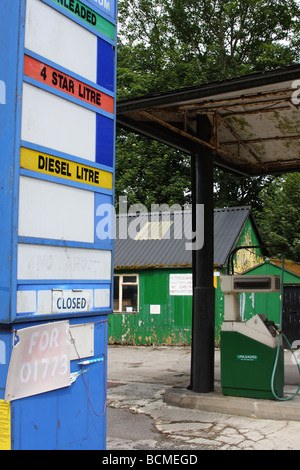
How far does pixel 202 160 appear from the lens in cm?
919

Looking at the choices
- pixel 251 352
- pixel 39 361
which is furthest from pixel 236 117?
pixel 39 361

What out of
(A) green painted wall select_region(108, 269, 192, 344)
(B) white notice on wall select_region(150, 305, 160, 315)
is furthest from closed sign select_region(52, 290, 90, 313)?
(B) white notice on wall select_region(150, 305, 160, 315)

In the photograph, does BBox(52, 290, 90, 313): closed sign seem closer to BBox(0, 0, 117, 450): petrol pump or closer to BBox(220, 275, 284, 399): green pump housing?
BBox(0, 0, 117, 450): petrol pump

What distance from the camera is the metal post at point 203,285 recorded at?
8.62 meters

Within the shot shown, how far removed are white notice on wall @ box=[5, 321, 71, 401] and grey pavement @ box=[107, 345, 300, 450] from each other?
2620 millimetres

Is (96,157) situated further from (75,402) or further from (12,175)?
(75,402)

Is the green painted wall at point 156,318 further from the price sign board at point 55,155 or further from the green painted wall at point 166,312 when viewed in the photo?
the price sign board at point 55,155

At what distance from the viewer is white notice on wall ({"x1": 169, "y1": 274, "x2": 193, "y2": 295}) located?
1833 cm

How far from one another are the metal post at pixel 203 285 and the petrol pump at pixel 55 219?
14.6ft

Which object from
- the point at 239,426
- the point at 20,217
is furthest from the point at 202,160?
the point at 20,217

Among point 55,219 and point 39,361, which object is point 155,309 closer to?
point 55,219

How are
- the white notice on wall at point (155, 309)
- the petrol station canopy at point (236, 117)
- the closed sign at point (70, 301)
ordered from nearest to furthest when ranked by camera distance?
1. the closed sign at point (70, 301)
2. the petrol station canopy at point (236, 117)
3. the white notice on wall at point (155, 309)

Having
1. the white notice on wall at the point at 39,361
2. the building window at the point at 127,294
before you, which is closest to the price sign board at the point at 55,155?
the white notice on wall at the point at 39,361

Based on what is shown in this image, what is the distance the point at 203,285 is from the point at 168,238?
1152 centimetres
